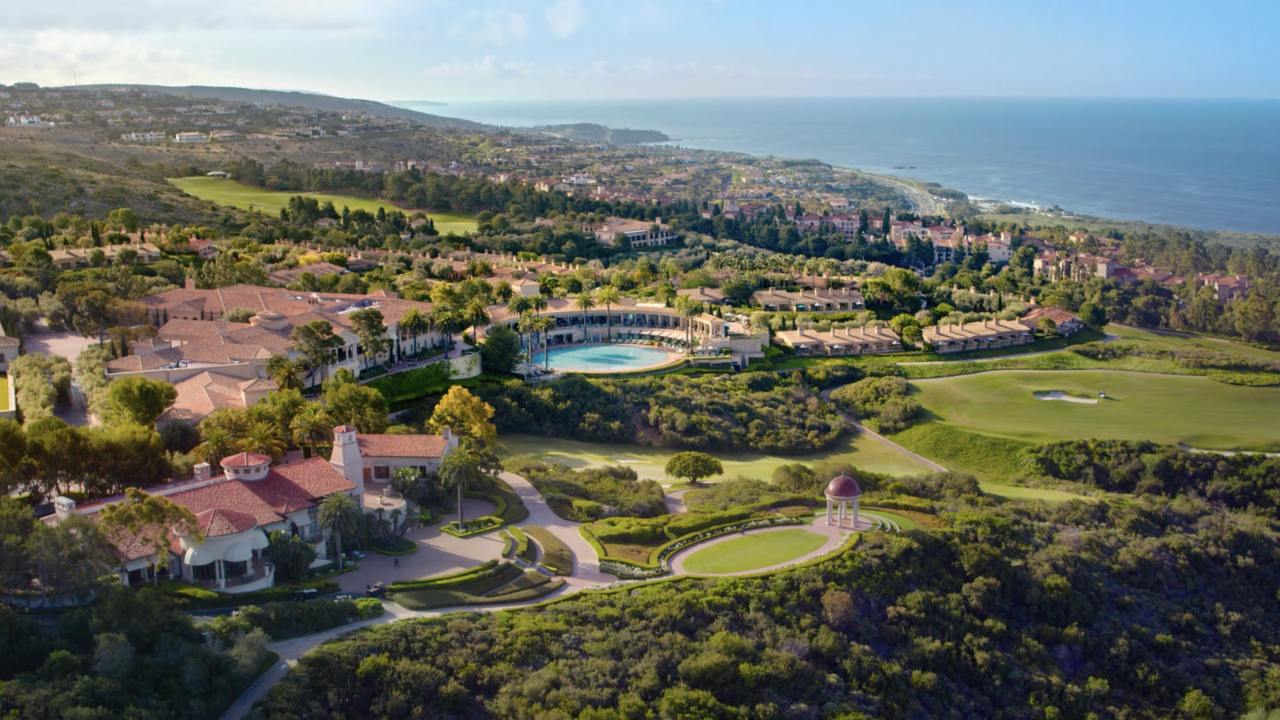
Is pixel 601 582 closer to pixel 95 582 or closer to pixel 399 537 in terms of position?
pixel 399 537

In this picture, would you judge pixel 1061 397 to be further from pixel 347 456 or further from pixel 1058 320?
pixel 347 456

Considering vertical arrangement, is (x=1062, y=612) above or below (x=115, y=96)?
below

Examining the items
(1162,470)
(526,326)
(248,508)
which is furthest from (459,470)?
Answer: (1162,470)

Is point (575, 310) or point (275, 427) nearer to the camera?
point (275, 427)

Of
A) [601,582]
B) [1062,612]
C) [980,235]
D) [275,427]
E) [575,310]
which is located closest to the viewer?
[601,582]

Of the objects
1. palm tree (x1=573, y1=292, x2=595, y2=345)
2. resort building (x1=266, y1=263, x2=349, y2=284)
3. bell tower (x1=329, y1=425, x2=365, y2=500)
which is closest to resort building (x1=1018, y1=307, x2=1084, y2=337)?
palm tree (x1=573, y1=292, x2=595, y2=345)

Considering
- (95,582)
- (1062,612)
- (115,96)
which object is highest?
(115,96)

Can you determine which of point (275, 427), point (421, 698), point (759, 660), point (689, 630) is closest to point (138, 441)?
point (275, 427)
